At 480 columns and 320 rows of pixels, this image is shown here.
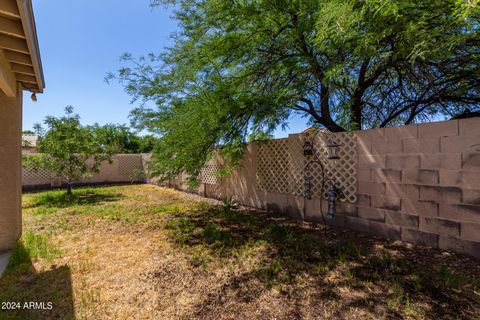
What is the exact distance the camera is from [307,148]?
4781mm

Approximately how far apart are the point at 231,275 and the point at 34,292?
198 centimetres

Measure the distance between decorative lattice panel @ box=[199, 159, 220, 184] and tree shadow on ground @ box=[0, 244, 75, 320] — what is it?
485 cm

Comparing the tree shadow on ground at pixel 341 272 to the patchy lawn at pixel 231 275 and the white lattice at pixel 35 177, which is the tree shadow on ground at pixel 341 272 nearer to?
the patchy lawn at pixel 231 275

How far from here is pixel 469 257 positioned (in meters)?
2.87

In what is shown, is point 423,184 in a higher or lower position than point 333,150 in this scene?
lower

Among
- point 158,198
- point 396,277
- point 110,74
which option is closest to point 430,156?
point 396,277

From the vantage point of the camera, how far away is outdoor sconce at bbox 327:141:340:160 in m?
4.28

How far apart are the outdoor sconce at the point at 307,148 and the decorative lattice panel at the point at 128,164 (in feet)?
32.6

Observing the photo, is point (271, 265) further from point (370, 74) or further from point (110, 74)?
point (110, 74)

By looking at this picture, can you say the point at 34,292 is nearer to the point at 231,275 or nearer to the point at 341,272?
the point at 231,275

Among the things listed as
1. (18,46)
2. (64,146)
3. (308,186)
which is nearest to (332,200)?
(308,186)

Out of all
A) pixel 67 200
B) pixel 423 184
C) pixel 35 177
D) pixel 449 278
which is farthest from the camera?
pixel 35 177

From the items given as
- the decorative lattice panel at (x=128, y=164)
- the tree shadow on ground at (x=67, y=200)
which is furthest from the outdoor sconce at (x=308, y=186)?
the decorative lattice panel at (x=128, y=164)

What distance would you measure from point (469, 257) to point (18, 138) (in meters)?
6.57
